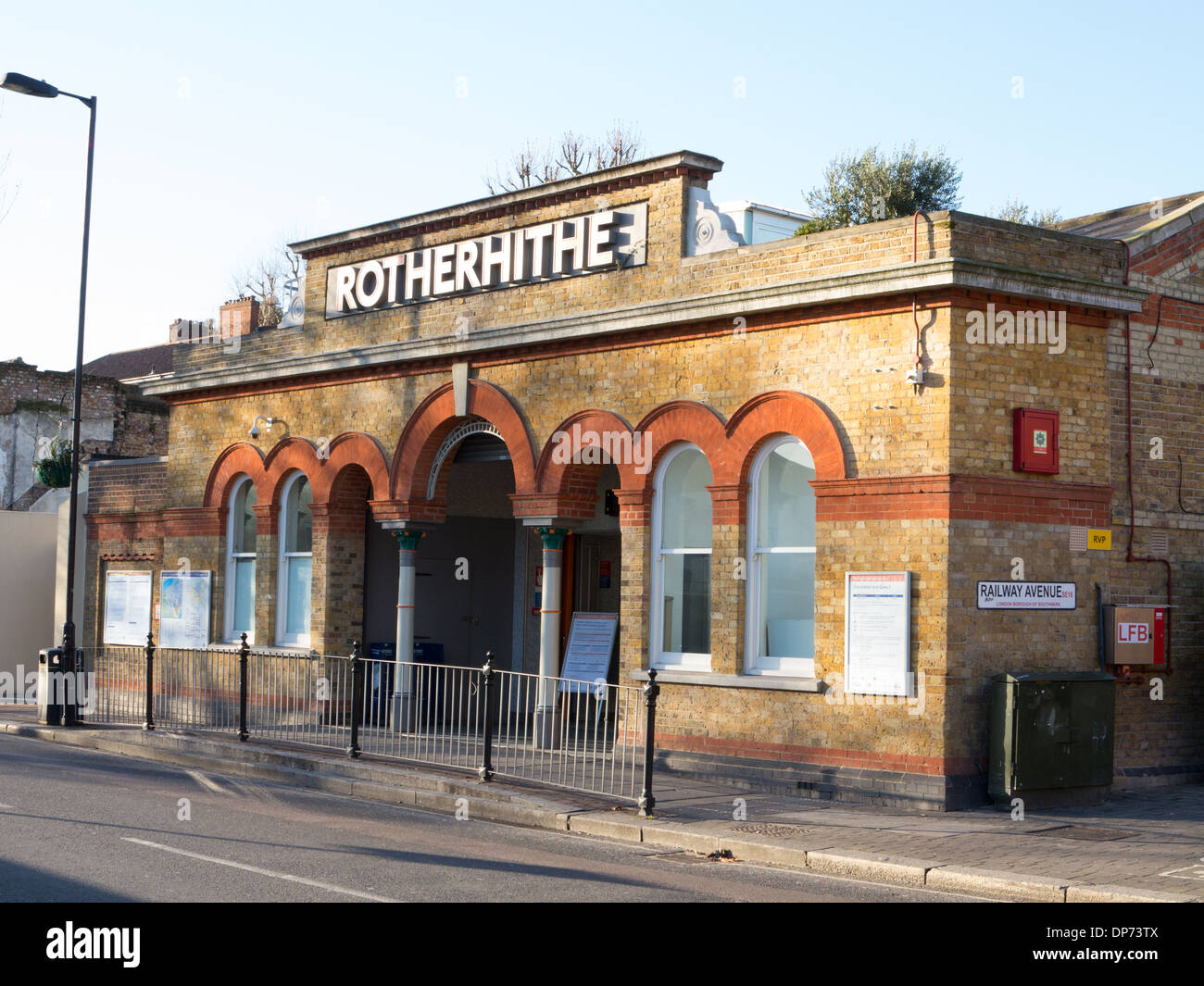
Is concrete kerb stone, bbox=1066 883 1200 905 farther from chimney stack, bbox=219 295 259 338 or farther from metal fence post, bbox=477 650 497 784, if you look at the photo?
chimney stack, bbox=219 295 259 338

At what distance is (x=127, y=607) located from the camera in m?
23.3

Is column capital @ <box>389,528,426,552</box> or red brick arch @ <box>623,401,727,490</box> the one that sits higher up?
red brick arch @ <box>623,401,727,490</box>

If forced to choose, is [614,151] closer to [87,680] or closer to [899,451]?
[87,680]

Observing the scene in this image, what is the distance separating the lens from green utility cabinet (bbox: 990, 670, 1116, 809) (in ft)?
40.6

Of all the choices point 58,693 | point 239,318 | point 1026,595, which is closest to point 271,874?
point 1026,595

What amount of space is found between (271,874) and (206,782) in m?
5.85

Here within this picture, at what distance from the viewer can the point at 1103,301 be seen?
1343cm

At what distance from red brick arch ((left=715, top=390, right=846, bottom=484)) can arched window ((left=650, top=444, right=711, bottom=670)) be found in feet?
2.61

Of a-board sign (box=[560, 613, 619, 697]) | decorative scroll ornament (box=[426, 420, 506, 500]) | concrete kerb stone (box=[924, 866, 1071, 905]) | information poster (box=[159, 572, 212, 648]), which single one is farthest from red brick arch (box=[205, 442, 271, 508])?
concrete kerb stone (box=[924, 866, 1071, 905])

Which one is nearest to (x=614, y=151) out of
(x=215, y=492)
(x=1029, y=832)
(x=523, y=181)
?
(x=523, y=181)

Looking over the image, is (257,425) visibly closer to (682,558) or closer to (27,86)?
(27,86)

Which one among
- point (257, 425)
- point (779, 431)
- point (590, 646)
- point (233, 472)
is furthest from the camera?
point (233, 472)

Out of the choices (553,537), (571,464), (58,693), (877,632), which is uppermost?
(571,464)

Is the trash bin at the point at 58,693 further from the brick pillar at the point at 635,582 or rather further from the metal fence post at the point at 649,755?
the metal fence post at the point at 649,755
